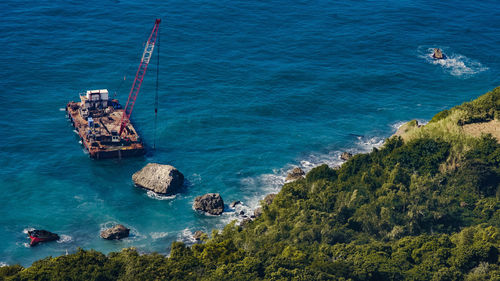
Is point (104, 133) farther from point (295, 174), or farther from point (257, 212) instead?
point (295, 174)

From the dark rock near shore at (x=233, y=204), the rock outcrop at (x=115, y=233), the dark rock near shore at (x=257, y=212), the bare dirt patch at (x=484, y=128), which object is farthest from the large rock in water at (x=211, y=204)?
the bare dirt patch at (x=484, y=128)

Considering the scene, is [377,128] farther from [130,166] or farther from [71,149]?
[71,149]

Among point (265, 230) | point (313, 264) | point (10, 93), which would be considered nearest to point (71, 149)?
point (10, 93)

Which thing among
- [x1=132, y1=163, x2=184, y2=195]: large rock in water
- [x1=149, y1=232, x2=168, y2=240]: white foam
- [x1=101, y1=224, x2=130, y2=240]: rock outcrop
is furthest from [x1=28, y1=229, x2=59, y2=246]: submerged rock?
[x1=132, y1=163, x2=184, y2=195]: large rock in water

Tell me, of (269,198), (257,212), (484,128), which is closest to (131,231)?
(257,212)

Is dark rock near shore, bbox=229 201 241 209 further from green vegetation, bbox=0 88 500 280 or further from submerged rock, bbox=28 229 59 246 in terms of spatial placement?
submerged rock, bbox=28 229 59 246
